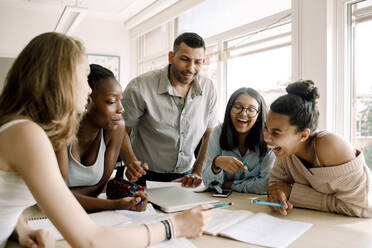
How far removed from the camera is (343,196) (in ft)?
4.12

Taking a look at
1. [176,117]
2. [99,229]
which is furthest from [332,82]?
[99,229]

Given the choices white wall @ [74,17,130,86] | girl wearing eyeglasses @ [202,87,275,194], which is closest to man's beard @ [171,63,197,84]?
girl wearing eyeglasses @ [202,87,275,194]

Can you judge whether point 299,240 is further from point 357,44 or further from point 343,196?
point 357,44

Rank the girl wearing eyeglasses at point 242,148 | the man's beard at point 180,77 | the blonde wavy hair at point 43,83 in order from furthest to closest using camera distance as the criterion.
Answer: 1. the man's beard at point 180,77
2. the girl wearing eyeglasses at point 242,148
3. the blonde wavy hair at point 43,83

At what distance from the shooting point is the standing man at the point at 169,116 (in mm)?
2141

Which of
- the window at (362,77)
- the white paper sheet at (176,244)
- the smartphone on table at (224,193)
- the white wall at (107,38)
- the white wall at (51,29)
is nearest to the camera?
the white paper sheet at (176,244)

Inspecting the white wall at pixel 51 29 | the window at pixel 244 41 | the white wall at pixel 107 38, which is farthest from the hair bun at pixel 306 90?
the white wall at pixel 107 38

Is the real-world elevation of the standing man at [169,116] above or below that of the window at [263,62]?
below

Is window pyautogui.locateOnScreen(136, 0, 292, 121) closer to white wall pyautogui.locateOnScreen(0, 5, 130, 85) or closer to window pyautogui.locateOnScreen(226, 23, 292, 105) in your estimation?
window pyautogui.locateOnScreen(226, 23, 292, 105)

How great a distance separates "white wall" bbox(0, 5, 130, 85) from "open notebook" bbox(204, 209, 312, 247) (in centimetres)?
456

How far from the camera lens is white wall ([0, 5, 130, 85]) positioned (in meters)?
5.15

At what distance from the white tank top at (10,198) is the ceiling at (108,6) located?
4132mm

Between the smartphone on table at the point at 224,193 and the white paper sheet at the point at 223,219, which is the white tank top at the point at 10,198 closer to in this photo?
the white paper sheet at the point at 223,219

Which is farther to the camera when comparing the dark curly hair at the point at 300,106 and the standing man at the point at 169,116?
the standing man at the point at 169,116
